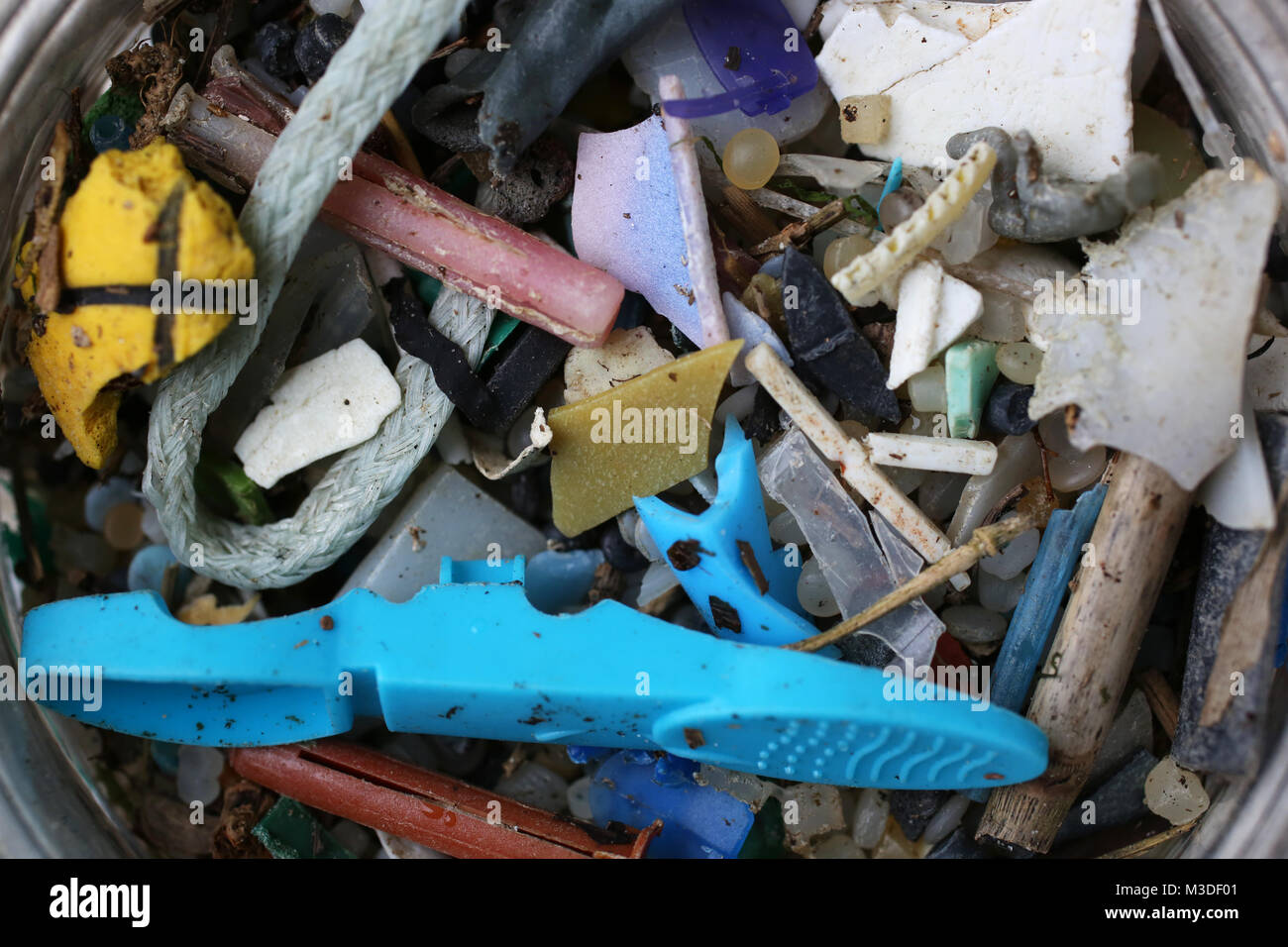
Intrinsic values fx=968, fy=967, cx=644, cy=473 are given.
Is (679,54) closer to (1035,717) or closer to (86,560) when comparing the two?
(1035,717)

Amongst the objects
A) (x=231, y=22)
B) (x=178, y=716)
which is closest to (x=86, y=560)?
(x=178, y=716)

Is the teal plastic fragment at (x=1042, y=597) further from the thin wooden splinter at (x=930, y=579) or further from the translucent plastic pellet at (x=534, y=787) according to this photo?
the translucent plastic pellet at (x=534, y=787)

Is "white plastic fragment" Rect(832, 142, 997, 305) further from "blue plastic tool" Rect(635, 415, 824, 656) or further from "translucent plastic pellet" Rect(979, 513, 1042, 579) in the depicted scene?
"translucent plastic pellet" Rect(979, 513, 1042, 579)

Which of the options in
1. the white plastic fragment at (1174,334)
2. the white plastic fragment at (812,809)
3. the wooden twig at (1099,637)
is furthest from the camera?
the white plastic fragment at (812,809)

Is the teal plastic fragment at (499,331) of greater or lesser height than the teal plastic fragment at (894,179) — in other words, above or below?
below

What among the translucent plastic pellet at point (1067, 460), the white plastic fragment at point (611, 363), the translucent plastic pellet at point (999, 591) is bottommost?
the translucent plastic pellet at point (999, 591)

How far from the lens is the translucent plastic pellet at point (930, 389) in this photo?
1438 mm

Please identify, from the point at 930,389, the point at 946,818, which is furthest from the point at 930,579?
the point at 946,818

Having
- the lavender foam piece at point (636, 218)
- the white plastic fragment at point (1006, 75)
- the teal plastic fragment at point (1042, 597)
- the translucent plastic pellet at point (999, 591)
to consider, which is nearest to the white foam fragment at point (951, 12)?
the white plastic fragment at point (1006, 75)

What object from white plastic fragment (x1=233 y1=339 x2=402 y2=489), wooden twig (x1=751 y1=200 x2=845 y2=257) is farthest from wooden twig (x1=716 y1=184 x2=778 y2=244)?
white plastic fragment (x1=233 y1=339 x2=402 y2=489)

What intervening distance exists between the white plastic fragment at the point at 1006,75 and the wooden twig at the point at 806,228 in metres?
0.13

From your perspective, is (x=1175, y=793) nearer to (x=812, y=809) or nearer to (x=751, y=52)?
(x=812, y=809)

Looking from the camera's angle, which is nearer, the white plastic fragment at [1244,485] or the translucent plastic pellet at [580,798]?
the white plastic fragment at [1244,485]

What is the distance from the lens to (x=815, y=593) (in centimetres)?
150
